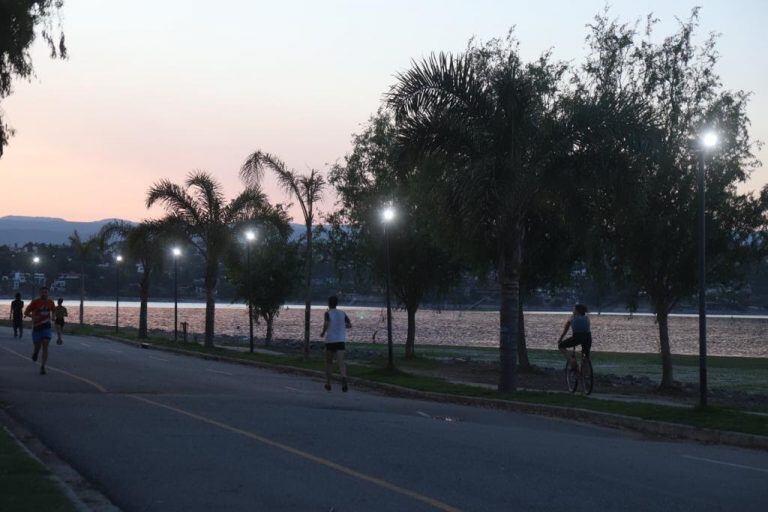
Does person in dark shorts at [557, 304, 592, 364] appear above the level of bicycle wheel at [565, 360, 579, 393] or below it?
above

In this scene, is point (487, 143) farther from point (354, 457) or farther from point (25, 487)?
point (25, 487)

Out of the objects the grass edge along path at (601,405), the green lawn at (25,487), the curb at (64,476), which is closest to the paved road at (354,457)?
the curb at (64,476)

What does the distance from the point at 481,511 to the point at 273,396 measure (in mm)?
11743

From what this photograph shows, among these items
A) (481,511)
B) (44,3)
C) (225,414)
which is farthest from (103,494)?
(44,3)

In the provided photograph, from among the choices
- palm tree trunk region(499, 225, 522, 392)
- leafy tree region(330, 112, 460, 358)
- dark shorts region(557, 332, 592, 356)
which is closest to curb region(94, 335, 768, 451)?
palm tree trunk region(499, 225, 522, 392)

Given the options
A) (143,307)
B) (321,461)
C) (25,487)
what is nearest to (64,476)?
(25,487)

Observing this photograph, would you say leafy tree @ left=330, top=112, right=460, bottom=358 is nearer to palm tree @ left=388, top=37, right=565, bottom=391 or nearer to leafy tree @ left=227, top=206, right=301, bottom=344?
leafy tree @ left=227, top=206, right=301, bottom=344

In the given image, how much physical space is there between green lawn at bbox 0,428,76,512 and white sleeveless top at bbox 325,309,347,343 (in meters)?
10.7

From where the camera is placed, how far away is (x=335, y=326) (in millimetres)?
21547

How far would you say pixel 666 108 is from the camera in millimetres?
28891

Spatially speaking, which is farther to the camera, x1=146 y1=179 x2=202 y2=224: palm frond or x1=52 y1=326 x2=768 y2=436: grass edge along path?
x1=146 y1=179 x2=202 y2=224: palm frond

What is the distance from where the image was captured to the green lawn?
26.8 ft

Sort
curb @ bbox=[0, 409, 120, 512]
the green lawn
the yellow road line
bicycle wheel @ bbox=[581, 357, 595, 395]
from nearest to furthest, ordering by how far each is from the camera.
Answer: the green lawn → curb @ bbox=[0, 409, 120, 512] → the yellow road line → bicycle wheel @ bbox=[581, 357, 595, 395]

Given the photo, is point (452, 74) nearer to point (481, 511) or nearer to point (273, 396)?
point (273, 396)
